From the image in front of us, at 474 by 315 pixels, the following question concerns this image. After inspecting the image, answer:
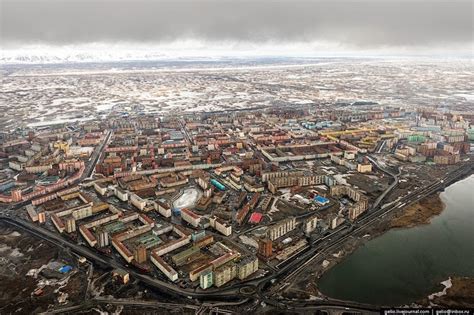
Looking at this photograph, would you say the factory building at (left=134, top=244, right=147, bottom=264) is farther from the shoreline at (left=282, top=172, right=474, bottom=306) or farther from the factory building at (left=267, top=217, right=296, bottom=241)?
the shoreline at (left=282, top=172, right=474, bottom=306)

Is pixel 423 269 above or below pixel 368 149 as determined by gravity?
below

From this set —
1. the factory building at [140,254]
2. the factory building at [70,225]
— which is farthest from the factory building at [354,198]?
the factory building at [70,225]

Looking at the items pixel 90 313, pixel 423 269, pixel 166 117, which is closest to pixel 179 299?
pixel 90 313

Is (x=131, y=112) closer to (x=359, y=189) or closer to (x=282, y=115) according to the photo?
(x=282, y=115)

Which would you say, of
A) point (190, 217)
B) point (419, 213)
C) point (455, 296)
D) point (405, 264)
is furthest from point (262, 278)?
point (419, 213)

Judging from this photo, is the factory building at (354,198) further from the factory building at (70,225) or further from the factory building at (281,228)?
the factory building at (70,225)

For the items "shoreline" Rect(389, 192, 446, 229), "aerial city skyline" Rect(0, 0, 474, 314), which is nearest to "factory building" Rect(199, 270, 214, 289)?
"aerial city skyline" Rect(0, 0, 474, 314)
